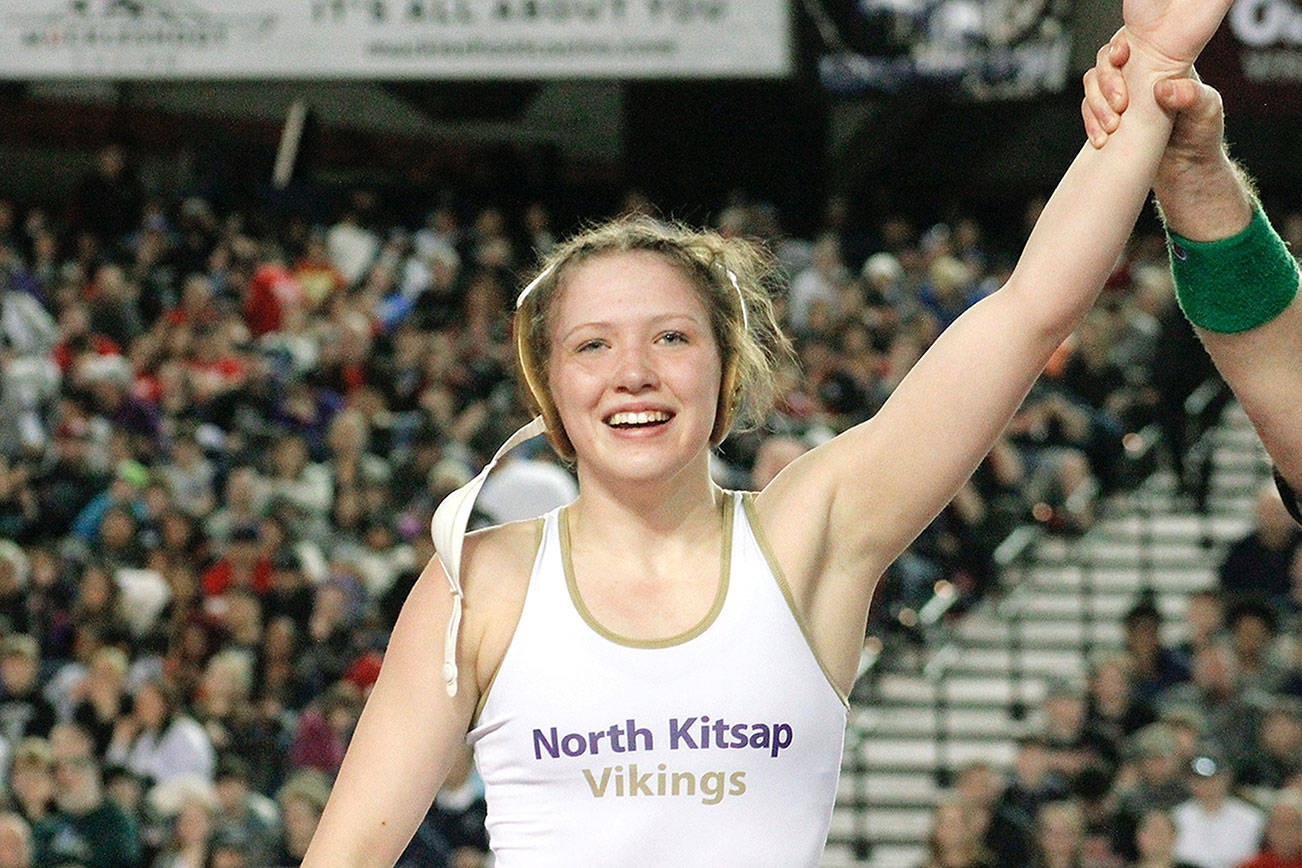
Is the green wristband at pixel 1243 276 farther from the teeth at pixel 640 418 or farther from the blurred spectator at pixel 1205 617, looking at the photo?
the blurred spectator at pixel 1205 617

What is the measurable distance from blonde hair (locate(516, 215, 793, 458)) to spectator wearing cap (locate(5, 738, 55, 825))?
6.28 m

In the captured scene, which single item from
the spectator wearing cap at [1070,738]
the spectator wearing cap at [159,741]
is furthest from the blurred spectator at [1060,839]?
the spectator wearing cap at [159,741]

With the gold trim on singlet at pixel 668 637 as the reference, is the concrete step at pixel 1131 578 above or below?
below

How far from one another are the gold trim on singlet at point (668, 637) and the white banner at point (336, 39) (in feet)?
35.8

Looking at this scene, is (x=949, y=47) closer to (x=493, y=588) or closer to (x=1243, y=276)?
(x=1243, y=276)

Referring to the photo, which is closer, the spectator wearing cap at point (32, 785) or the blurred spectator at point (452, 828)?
the blurred spectator at point (452, 828)

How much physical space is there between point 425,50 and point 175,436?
11.6 feet

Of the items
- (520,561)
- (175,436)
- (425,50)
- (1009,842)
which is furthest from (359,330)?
(520,561)

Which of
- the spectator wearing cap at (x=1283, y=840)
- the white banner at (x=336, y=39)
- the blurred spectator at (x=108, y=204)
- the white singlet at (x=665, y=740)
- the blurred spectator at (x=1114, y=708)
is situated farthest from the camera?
the blurred spectator at (x=108, y=204)

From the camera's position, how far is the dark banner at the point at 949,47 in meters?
13.1

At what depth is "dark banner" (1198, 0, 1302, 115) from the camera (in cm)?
1321

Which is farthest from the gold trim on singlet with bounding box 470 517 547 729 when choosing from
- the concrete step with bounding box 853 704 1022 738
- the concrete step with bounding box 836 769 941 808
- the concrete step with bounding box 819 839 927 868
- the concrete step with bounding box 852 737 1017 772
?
the concrete step with bounding box 853 704 1022 738

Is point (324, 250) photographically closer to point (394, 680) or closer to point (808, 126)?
point (808, 126)

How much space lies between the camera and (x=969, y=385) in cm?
228
